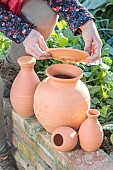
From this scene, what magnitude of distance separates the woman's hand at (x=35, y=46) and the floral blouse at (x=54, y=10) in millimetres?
39

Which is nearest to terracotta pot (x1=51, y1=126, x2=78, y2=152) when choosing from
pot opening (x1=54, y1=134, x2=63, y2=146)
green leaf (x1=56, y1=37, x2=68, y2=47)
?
pot opening (x1=54, y1=134, x2=63, y2=146)

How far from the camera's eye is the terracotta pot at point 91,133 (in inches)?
73.4

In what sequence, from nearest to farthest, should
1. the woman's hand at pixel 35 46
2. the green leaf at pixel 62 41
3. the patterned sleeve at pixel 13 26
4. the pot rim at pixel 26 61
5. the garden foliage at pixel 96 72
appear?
the woman's hand at pixel 35 46
the patterned sleeve at pixel 13 26
the pot rim at pixel 26 61
the garden foliage at pixel 96 72
the green leaf at pixel 62 41

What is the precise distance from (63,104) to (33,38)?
318 mm

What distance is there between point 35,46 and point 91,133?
1.44 ft

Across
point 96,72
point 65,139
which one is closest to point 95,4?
point 96,72

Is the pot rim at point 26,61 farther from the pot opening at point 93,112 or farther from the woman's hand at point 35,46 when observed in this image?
the pot opening at point 93,112

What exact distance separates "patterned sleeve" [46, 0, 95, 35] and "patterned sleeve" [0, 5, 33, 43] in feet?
0.60

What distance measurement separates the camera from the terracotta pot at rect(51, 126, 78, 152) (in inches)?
73.8

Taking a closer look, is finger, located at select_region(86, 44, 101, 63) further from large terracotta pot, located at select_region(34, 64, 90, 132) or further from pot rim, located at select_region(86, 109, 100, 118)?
pot rim, located at select_region(86, 109, 100, 118)

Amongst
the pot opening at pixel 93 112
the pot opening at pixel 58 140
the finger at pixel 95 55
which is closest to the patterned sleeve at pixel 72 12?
the finger at pixel 95 55

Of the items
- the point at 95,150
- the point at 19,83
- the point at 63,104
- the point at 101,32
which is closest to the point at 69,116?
the point at 63,104

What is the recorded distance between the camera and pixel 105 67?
2354mm

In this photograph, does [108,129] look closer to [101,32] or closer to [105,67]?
[105,67]
